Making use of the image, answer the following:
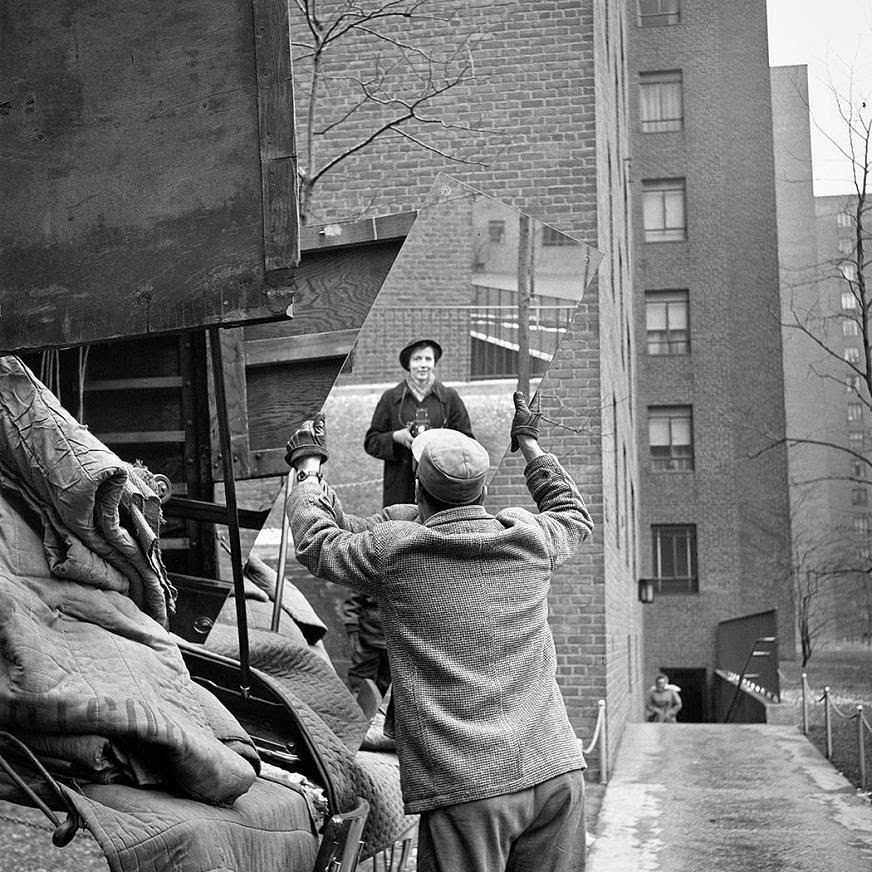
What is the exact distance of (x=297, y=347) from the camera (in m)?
4.52

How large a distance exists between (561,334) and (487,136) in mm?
7399

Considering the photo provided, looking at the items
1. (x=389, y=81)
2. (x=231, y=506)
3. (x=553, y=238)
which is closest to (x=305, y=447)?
(x=231, y=506)

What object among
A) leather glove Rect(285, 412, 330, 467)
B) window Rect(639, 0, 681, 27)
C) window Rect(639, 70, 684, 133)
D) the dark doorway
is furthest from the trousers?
window Rect(639, 70, 684, 133)

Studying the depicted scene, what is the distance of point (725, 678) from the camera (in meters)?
28.4

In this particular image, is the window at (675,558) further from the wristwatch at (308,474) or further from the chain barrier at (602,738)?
the wristwatch at (308,474)

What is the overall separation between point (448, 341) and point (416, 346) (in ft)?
0.52

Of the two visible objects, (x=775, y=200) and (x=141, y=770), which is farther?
(x=775, y=200)

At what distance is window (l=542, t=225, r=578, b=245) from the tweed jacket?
1856 mm

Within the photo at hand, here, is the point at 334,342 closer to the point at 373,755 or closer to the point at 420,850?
the point at 373,755

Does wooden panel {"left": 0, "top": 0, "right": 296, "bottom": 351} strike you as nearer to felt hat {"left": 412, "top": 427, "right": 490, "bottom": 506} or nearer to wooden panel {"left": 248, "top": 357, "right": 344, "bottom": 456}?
felt hat {"left": 412, "top": 427, "right": 490, "bottom": 506}

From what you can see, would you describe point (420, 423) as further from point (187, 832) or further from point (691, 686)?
point (691, 686)

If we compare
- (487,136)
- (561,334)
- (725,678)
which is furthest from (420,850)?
(725,678)

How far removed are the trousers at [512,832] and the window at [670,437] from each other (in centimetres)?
3176

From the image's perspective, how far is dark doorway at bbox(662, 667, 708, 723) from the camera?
31703 mm
